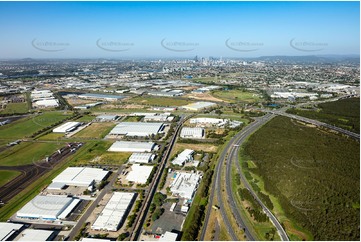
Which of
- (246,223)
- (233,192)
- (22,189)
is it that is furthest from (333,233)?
(22,189)

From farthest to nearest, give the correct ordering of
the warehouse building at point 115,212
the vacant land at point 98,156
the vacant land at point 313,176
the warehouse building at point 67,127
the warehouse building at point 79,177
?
the warehouse building at point 67,127, the vacant land at point 98,156, the warehouse building at point 79,177, the vacant land at point 313,176, the warehouse building at point 115,212

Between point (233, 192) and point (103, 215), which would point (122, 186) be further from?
point (233, 192)

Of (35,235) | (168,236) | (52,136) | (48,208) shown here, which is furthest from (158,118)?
(168,236)

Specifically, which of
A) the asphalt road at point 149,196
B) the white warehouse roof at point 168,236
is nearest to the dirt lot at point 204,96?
the asphalt road at point 149,196

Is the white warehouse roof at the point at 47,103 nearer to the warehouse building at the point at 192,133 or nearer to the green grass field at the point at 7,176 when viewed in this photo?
the green grass field at the point at 7,176

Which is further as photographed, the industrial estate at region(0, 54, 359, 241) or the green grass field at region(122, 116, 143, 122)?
the green grass field at region(122, 116, 143, 122)

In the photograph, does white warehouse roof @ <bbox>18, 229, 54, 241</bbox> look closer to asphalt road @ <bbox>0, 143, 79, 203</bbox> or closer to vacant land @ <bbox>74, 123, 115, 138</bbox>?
asphalt road @ <bbox>0, 143, 79, 203</bbox>

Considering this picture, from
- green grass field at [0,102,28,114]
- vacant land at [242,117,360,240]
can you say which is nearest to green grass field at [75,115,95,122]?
green grass field at [0,102,28,114]
